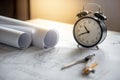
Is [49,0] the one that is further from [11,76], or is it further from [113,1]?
[11,76]

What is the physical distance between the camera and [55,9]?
1890mm

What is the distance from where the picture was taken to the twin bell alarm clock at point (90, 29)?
106 centimetres

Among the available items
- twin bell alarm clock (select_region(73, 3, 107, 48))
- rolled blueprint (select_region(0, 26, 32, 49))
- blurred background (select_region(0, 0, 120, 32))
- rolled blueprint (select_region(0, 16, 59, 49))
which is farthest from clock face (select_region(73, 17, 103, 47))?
blurred background (select_region(0, 0, 120, 32))

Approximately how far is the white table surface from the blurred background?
50 cm

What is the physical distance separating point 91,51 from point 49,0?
0.96 metres

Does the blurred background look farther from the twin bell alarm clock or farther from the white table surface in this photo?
the twin bell alarm clock

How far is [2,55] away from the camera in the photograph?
979 millimetres

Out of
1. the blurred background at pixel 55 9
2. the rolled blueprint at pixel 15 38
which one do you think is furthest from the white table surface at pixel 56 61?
the blurred background at pixel 55 9

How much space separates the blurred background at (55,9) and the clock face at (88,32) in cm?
65

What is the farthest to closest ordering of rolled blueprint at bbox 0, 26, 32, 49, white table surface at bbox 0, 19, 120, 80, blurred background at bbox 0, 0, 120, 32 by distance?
blurred background at bbox 0, 0, 120, 32
rolled blueprint at bbox 0, 26, 32, 49
white table surface at bbox 0, 19, 120, 80

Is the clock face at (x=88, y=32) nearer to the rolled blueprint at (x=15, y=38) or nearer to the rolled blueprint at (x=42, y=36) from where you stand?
the rolled blueprint at (x=42, y=36)

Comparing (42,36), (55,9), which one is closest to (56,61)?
(42,36)

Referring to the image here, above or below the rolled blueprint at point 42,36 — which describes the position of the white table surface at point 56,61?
below

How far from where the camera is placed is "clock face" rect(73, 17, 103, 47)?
41.8 inches
